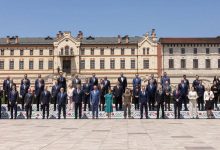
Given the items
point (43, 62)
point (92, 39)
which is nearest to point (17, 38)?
point (43, 62)

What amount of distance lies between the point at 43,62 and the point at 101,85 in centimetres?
6671

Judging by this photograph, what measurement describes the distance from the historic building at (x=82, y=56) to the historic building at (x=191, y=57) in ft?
7.99

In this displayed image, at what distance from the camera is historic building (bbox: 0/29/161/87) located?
90.4 metres

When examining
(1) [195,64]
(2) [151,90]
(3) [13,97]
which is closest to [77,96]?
(3) [13,97]

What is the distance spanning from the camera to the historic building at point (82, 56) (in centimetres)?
9044

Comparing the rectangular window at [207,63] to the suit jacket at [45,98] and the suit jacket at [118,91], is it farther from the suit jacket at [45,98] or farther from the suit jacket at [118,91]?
the suit jacket at [45,98]

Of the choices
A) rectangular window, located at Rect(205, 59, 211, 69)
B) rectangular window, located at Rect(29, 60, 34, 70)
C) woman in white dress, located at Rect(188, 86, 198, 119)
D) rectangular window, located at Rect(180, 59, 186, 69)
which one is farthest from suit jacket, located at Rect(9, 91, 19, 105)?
rectangular window, located at Rect(205, 59, 211, 69)

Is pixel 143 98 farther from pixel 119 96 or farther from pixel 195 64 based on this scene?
pixel 195 64

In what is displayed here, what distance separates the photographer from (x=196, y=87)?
85.3 ft

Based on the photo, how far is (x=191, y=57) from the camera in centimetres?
8900

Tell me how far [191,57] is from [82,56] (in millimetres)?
23242

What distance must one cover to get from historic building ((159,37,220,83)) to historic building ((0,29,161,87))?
2.43 m

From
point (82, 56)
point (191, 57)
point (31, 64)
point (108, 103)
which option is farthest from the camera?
point (31, 64)

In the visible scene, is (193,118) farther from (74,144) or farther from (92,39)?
(92,39)
